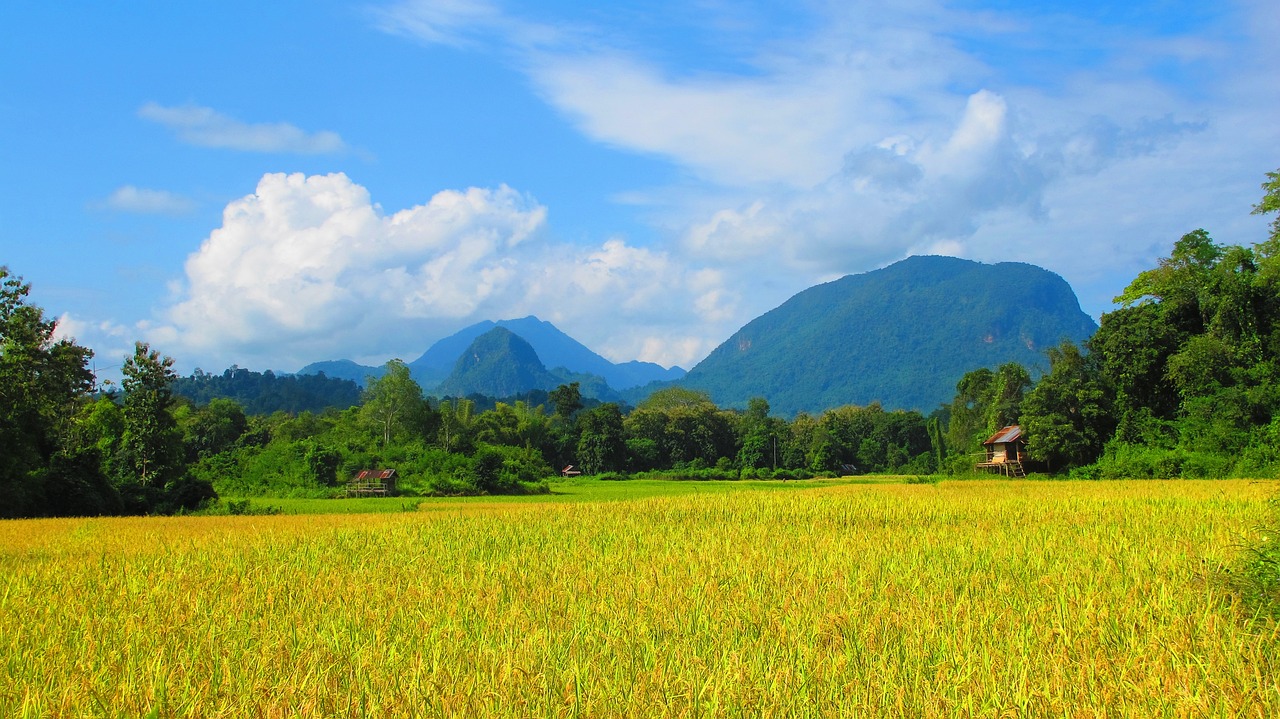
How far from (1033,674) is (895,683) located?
96cm

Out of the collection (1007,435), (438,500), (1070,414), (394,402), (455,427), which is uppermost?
(394,402)

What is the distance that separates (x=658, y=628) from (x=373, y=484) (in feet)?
127

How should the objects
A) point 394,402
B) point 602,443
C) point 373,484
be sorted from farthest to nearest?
point 602,443
point 394,402
point 373,484

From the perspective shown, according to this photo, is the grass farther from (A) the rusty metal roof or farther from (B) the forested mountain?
(B) the forested mountain

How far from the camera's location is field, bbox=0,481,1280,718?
4238mm

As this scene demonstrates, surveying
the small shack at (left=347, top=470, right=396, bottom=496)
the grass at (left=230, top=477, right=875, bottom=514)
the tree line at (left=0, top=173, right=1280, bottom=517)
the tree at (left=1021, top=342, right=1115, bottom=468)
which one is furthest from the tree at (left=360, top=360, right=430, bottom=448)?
the tree at (left=1021, top=342, right=1115, bottom=468)

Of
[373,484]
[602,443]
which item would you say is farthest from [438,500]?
[602,443]

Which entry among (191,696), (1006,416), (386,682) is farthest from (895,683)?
(1006,416)

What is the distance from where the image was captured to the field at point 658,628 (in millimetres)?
4238

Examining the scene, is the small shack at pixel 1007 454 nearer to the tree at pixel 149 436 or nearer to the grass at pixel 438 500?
the grass at pixel 438 500

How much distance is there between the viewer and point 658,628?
19.2ft

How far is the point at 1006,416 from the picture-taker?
57.8m

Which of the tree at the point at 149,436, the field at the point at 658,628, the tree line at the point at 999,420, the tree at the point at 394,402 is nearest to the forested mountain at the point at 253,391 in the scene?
the tree at the point at 394,402

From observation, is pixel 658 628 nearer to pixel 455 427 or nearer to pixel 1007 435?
pixel 1007 435
